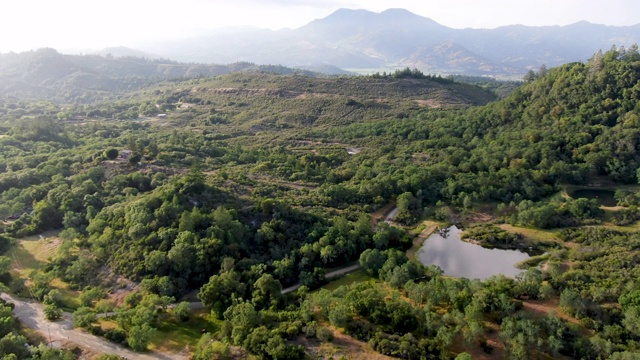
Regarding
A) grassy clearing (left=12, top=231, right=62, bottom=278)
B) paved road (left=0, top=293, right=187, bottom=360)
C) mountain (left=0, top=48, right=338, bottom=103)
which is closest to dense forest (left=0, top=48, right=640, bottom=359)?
paved road (left=0, top=293, right=187, bottom=360)

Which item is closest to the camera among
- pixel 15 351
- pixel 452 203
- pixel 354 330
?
pixel 15 351

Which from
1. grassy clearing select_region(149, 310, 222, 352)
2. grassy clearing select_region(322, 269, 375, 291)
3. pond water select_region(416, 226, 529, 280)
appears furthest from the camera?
pond water select_region(416, 226, 529, 280)

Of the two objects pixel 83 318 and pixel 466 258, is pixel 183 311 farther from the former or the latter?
pixel 466 258

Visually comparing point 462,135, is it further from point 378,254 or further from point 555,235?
point 378,254

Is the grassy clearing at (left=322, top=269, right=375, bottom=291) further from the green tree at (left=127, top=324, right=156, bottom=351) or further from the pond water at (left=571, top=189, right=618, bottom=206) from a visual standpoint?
the pond water at (left=571, top=189, right=618, bottom=206)

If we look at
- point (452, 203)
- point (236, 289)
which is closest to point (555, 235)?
point (452, 203)

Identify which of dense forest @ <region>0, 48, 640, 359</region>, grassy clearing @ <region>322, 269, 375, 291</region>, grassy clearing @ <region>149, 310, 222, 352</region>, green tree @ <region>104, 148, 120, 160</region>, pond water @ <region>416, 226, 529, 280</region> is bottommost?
grassy clearing @ <region>149, 310, 222, 352</region>

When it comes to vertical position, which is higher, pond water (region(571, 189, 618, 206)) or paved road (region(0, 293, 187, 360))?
pond water (region(571, 189, 618, 206))

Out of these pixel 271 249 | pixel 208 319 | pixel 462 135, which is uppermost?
pixel 462 135
